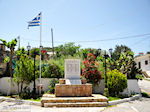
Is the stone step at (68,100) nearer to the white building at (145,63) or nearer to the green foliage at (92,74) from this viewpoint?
the green foliage at (92,74)

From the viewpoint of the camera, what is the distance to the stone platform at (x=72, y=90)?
8.69 metres

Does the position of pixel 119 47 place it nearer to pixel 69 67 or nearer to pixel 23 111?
pixel 69 67

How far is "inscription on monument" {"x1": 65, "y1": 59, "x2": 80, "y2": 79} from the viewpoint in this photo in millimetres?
10578

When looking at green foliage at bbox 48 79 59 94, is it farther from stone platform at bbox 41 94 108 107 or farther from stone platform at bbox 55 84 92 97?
stone platform at bbox 41 94 108 107

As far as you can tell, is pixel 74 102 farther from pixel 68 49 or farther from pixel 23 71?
pixel 68 49

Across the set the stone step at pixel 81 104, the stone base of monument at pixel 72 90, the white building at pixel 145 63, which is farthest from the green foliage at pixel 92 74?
the white building at pixel 145 63

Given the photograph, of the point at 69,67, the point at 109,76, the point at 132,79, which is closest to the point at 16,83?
the point at 69,67

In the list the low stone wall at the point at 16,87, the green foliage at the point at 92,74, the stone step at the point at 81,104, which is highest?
the green foliage at the point at 92,74

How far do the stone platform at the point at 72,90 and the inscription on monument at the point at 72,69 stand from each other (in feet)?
5.86

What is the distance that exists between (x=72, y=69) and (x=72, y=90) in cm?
228

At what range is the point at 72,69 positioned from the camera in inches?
421

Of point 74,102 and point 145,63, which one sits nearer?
point 74,102

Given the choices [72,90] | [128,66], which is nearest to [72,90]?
[72,90]

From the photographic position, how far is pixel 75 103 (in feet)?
24.2
